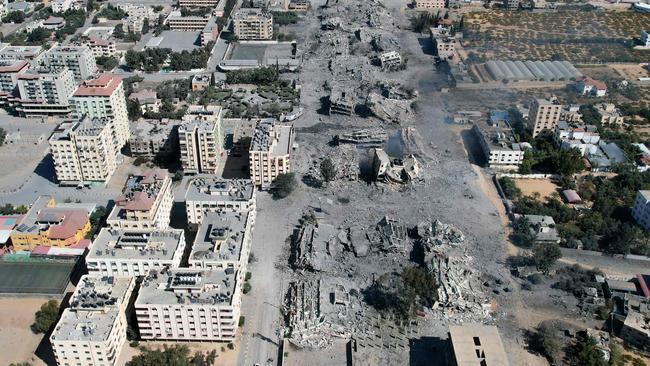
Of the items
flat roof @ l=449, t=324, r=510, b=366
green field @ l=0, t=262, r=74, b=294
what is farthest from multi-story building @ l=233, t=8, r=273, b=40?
flat roof @ l=449, t=324, r=510, b=366

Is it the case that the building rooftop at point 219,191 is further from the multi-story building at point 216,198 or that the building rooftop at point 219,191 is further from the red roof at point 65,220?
the red roof at point 65,220

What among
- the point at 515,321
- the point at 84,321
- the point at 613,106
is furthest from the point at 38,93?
the point at 613,106

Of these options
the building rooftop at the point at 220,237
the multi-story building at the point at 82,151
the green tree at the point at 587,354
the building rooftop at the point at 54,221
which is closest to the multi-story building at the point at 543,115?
the green tree at the point at 587,354

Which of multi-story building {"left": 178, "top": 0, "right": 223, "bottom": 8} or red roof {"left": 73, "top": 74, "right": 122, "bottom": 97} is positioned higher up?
red roof {"left": 73, "top": 74, "right": 122, "bottom": 97}

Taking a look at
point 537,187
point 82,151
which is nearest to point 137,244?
point 82,151

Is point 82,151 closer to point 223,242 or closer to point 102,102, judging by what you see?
point 102,102

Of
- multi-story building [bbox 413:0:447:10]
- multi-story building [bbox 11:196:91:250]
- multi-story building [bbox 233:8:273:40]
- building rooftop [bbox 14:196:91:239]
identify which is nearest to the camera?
multi-story building [bbox 11:196:91:250]

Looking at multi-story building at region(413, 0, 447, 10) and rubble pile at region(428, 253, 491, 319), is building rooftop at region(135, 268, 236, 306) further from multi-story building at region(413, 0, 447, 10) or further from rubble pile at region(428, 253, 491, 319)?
multi-story building at region(413, 0, 447, 10)
